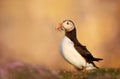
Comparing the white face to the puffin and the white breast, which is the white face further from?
the white breast

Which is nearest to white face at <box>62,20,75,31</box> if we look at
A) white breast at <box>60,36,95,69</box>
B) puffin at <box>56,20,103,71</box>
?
puffin at <box>56,20,103,71</box>

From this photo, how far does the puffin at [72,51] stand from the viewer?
7.25 metres

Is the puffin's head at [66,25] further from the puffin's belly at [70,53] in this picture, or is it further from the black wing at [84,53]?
the black wing at [84,53]

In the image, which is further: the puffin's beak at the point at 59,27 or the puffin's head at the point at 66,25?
the puffin's head at the point at 66,25

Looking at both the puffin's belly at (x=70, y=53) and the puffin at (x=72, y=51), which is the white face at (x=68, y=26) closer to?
the puffin at (x=72, y=51)

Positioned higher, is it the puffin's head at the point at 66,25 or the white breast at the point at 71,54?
the puffin's head at the point at 66,25

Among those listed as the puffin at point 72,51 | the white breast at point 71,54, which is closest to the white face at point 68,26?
the puffin at point 72,51

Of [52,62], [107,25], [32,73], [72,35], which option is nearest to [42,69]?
[32,73]

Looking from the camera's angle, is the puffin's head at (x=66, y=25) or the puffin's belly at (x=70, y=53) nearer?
the puffin's belly at (x=70, y=53)

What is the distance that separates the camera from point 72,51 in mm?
7305

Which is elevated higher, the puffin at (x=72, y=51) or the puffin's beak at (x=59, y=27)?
the puffin's beak at (x=59, y=27)

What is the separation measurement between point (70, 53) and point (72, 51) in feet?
0.16

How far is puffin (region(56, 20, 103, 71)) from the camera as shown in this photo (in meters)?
7.25

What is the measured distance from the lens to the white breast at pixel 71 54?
7.23 meters
